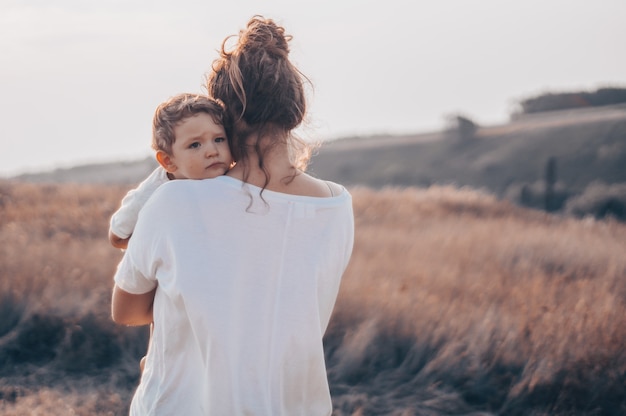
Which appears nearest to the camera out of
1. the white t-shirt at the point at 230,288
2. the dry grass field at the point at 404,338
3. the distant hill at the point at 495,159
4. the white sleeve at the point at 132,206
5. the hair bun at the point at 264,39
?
the white t-shirt at the point at 230,288

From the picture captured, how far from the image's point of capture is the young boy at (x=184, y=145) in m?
1.94

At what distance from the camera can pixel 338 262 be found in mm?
1980

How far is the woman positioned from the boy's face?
0.20ft

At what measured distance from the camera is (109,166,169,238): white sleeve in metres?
2.04

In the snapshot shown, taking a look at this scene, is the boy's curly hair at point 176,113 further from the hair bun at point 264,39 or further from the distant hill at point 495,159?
the distant hill at point 495,159

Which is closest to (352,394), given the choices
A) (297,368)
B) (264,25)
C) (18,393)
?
(18,393)

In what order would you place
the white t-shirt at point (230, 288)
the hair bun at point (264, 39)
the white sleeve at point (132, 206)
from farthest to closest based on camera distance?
the white sleeve at point (132, 206)
the hair bun at point (264, 39)
the white t-shirt at point (230, 288)

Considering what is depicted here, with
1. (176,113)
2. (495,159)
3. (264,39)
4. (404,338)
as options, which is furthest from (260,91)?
(495,159)

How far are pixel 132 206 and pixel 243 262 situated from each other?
43 cm

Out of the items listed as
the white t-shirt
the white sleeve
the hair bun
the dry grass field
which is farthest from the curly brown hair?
the dry grass field

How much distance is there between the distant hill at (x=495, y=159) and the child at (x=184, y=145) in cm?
2696

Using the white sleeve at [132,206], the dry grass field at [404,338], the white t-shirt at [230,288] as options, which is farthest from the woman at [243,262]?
the dry grass field at [404,338]

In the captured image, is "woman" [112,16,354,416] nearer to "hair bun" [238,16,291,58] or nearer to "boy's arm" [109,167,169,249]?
"hair bun" [238,16,291,58]

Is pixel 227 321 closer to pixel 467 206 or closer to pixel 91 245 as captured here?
pixel 91 245
